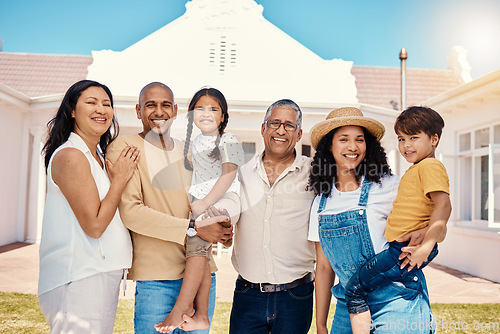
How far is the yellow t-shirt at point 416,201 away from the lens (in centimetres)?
184

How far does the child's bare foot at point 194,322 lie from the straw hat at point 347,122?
120 cm

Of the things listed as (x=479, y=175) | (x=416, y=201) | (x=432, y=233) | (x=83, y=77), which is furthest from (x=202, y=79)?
(x=432, y=233)

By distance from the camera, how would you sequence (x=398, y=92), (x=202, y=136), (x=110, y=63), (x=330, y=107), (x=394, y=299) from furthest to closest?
(x=398, y=92) < (x=110, y=63) < (x=330, y=107) < (x=202, y=136) < (x=394, y=299)

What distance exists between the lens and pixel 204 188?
8.24ft

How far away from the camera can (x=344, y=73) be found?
999cm

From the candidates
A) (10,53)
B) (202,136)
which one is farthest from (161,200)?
(10,53)

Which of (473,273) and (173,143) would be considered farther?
(473,273)

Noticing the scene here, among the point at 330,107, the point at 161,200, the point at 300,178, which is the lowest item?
the point at 161,200

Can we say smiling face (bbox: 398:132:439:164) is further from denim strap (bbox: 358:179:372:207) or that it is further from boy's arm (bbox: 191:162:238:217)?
boy's arm (bbox: 191:162:238:217)

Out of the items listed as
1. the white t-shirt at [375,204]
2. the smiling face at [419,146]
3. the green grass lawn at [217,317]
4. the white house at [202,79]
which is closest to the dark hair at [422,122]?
the smiling face at [419,146]

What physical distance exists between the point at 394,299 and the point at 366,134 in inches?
35.6

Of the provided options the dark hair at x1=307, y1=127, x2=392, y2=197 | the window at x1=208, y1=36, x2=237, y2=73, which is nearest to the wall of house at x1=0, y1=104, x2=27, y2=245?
the window at x1=208, y1=36, x2=237, y2=73

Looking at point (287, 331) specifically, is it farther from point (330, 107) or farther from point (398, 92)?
point (398, 92)

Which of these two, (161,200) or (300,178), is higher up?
(300,178)
